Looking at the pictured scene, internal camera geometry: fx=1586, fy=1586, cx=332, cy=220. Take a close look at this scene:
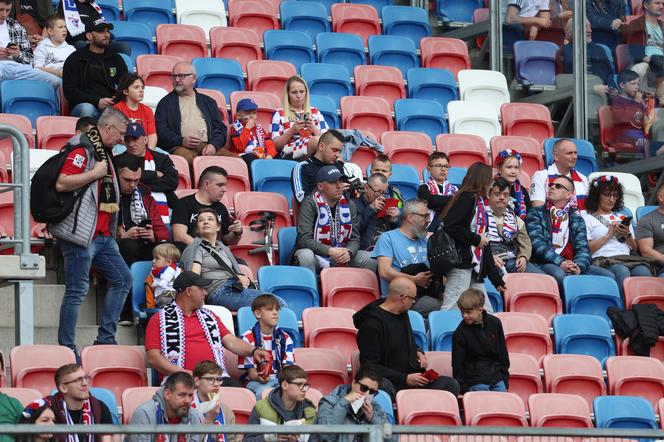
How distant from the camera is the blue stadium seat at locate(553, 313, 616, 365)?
11586mm

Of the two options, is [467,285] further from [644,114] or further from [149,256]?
[644,114]

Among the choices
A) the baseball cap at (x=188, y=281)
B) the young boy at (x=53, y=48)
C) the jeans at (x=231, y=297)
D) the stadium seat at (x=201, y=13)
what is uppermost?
the stadium seat at (x=201, y=13)

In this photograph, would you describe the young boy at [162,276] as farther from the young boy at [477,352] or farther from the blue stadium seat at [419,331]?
the young boy at [477,352]

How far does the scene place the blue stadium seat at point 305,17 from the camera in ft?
50.8

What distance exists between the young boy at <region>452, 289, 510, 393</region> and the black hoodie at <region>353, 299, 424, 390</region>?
289 mm

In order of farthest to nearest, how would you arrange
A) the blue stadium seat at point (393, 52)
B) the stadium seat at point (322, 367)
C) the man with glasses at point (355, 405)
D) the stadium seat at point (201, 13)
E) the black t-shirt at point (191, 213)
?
1. the blue stadium seat at point (393, 52)
2. the stadium seat at point (201, 13)
3. the black t-shirt at point (191, 213)
4. the stadium seat at point (322, 367)
5. the man with glasses at point (355, 405)

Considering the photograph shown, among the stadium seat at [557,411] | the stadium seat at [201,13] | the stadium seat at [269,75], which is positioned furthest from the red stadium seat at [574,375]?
the stadium seat at [201,13]

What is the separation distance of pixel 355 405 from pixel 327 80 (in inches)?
230

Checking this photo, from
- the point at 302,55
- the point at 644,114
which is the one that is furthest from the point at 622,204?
the point at 302,55

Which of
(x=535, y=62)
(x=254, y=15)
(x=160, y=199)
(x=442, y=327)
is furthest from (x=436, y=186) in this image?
(x=254, y=15)

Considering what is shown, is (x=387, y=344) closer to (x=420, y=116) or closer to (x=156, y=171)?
(x=156, y=171)

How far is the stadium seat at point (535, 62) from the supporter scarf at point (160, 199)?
5.03 meters

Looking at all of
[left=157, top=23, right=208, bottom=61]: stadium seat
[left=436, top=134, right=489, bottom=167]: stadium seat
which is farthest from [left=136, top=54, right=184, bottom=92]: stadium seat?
[left=436, top=134, right=489, bottom=167]: stadium seat

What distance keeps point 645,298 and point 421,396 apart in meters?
3.08
